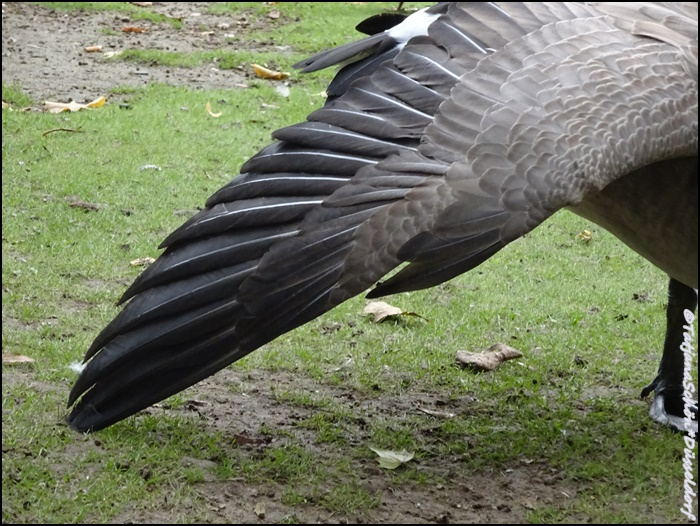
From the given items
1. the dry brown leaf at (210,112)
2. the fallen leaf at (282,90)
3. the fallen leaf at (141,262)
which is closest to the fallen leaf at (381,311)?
the fallen leaf at (141,262)

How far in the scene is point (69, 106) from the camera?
8234mm

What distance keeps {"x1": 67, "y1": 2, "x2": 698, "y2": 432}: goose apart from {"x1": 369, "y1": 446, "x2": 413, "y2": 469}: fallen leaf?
0.91m

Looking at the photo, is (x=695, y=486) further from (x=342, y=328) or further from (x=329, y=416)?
(x=342, y=328)

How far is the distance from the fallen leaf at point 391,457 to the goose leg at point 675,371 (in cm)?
126

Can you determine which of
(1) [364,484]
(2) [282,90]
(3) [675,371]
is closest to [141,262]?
(1) [364,484]

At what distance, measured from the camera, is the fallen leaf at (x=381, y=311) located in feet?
17.1

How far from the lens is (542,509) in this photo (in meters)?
3.60

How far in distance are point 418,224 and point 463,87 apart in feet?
2.15

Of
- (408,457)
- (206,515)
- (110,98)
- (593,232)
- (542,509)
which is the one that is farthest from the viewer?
(110,98)

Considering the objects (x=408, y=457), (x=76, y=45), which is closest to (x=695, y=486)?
(x=408, y=457)

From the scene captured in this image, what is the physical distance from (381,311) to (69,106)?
426 cm

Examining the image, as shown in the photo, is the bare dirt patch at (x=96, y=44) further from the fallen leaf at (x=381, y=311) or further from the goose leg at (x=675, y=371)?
the goose leg at (x=675, y=371)

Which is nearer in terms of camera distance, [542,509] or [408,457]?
[542,509]

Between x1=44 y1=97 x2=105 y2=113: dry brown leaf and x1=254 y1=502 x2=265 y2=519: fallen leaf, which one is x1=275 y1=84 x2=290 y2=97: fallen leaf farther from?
x1=254 y1=502 x2=265 y2=519: fallen leaf
